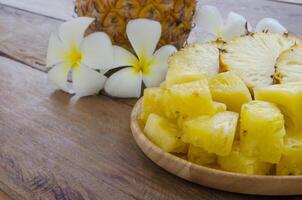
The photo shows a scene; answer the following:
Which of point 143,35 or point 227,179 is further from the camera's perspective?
point 143,35

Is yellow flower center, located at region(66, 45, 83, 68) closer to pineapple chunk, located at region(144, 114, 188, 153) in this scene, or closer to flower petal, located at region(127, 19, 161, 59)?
flower petal, located at region(127, 19, 161, 59)

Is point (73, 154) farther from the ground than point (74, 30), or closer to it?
closer to it

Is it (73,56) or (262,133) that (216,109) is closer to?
(262,133)

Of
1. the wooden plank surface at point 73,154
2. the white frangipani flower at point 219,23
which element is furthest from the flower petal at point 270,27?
the wooden plank surface at point 73,154

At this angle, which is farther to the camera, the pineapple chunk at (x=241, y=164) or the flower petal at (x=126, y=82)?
the flower petal at (x=126, y=82)

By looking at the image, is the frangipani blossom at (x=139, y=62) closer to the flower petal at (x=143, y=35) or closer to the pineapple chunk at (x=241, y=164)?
the flower petal at (x=143, y=35)

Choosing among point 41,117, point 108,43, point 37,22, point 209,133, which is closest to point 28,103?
point 41,117

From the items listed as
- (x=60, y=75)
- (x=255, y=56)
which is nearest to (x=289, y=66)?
(x=255, y=56)

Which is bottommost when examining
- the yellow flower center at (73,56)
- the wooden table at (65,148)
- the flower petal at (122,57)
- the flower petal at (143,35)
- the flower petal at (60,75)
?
the wooden table at (65,148)
